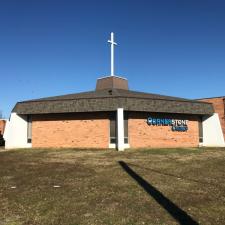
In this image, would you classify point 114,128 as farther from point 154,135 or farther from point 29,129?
point 29,129

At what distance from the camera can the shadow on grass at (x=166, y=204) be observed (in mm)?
7738

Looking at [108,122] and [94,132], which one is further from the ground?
[108,122]

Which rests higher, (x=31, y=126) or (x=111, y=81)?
(x=111, y=81)

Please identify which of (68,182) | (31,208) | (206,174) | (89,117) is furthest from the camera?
(89,117)

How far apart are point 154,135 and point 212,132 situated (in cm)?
709

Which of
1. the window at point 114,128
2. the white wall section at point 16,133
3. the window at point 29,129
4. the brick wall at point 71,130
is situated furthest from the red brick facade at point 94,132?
the white wall section at point 16,133

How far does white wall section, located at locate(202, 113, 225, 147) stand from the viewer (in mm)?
31122

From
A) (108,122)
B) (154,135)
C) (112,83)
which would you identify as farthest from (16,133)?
(154,135)

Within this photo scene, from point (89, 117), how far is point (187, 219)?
2038 centimetres

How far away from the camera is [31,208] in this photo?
8.99 meters

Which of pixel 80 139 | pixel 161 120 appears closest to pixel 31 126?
pixel 80 139

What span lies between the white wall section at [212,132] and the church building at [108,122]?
0.11 meters

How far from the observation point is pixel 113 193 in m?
10.7

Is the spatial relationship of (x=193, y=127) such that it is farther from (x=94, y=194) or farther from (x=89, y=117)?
(x=94, y=194)
